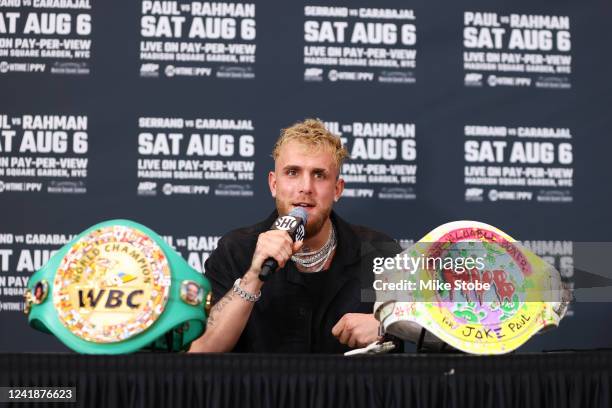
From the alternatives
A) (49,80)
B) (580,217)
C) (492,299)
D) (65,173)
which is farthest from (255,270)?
(580,217)

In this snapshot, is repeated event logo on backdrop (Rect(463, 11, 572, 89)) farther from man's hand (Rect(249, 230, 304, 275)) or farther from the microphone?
man's hand (Rect(249, 230, 304, 275))

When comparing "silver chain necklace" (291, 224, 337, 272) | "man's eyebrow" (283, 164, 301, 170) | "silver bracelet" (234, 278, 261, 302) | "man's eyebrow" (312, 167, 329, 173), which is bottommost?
"silver bracelet" (234, 278, 261, 302)

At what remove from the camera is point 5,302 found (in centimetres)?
226

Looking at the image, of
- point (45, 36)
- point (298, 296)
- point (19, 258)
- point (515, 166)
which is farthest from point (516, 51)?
point (19, 258)

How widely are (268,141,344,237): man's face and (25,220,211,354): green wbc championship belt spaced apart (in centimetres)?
62

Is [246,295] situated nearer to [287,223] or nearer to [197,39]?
[287,223]

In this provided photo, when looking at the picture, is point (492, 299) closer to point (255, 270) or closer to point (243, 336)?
point (255, 270)

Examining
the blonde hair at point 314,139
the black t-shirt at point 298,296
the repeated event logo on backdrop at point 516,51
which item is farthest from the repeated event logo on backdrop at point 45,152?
the repeated event logo on backdrop at point 516,51

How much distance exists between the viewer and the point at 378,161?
240 cm


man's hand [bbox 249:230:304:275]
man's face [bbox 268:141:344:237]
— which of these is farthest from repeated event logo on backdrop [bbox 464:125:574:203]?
man's hand [bbox 249:230:304:275]

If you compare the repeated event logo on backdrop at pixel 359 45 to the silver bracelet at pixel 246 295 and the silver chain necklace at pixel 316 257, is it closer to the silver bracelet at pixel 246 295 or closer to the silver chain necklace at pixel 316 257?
the silver chain necklace at pixel 316 257

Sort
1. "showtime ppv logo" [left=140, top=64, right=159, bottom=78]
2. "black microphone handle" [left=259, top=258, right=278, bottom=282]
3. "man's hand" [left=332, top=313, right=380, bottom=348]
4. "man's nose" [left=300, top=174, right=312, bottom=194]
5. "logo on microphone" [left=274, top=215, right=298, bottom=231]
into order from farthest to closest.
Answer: "showtime ppv logo" [left=140, top=64, right=159, bottom=78]
"man's nose" [left=300, top=174, right=312, bottom=194]
"man's hand" [left=332, top=313, right=380, bottom=348]
"logo on microphone" [left=274, top=215, right=298, bottom=231]
"black microphone handle" [left=259, top=258, right=278, bottom=282]

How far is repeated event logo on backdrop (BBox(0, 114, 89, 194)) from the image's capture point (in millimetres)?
2307

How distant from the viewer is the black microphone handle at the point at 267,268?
132 centimetres
